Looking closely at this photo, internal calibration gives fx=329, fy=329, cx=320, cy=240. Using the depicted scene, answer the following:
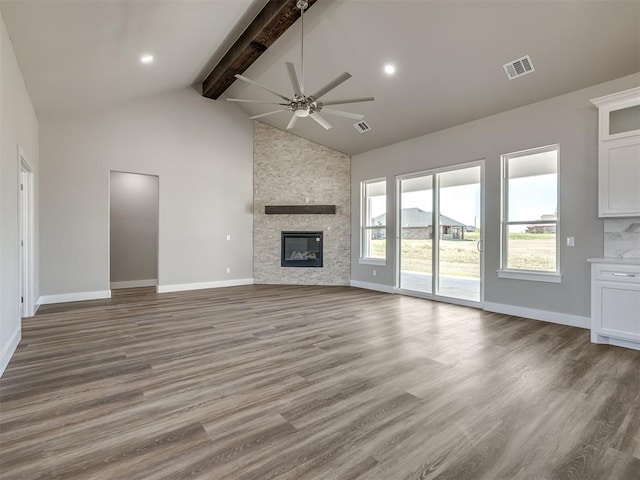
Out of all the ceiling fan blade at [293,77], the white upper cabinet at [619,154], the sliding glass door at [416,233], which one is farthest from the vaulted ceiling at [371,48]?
the ceiling fan blade at [293,77]

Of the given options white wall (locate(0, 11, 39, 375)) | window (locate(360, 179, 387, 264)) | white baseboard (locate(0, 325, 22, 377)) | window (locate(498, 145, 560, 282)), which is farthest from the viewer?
window (locate(360, 179, 387, 264))

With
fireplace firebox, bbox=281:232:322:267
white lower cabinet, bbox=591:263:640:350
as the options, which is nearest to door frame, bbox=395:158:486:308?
white lower cabinet, bbox=591:263:640:350

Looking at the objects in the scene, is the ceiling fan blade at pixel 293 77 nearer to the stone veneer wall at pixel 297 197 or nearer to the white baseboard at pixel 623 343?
the stone veneer wall at pixel 297 197

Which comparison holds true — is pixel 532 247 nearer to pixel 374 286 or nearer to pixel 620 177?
pixel 620 177

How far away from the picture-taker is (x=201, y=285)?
23.3 feet

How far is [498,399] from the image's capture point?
2.35 m

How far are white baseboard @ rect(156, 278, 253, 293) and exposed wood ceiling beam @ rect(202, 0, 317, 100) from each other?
403 cm

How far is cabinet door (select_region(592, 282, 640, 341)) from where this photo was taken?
335cm

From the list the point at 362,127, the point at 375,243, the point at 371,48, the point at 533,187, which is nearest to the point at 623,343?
the point at 533,187

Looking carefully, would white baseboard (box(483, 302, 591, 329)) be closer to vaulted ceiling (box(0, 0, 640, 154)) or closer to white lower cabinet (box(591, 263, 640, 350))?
white lower cabinet (box(591, 263, 640, 350))

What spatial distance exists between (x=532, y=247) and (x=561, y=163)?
1193 millimetres

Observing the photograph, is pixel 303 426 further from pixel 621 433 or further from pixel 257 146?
pixel 257 146

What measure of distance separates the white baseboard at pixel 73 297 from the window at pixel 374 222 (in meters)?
5.17

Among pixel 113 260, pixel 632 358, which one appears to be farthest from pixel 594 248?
pixel 113 260
